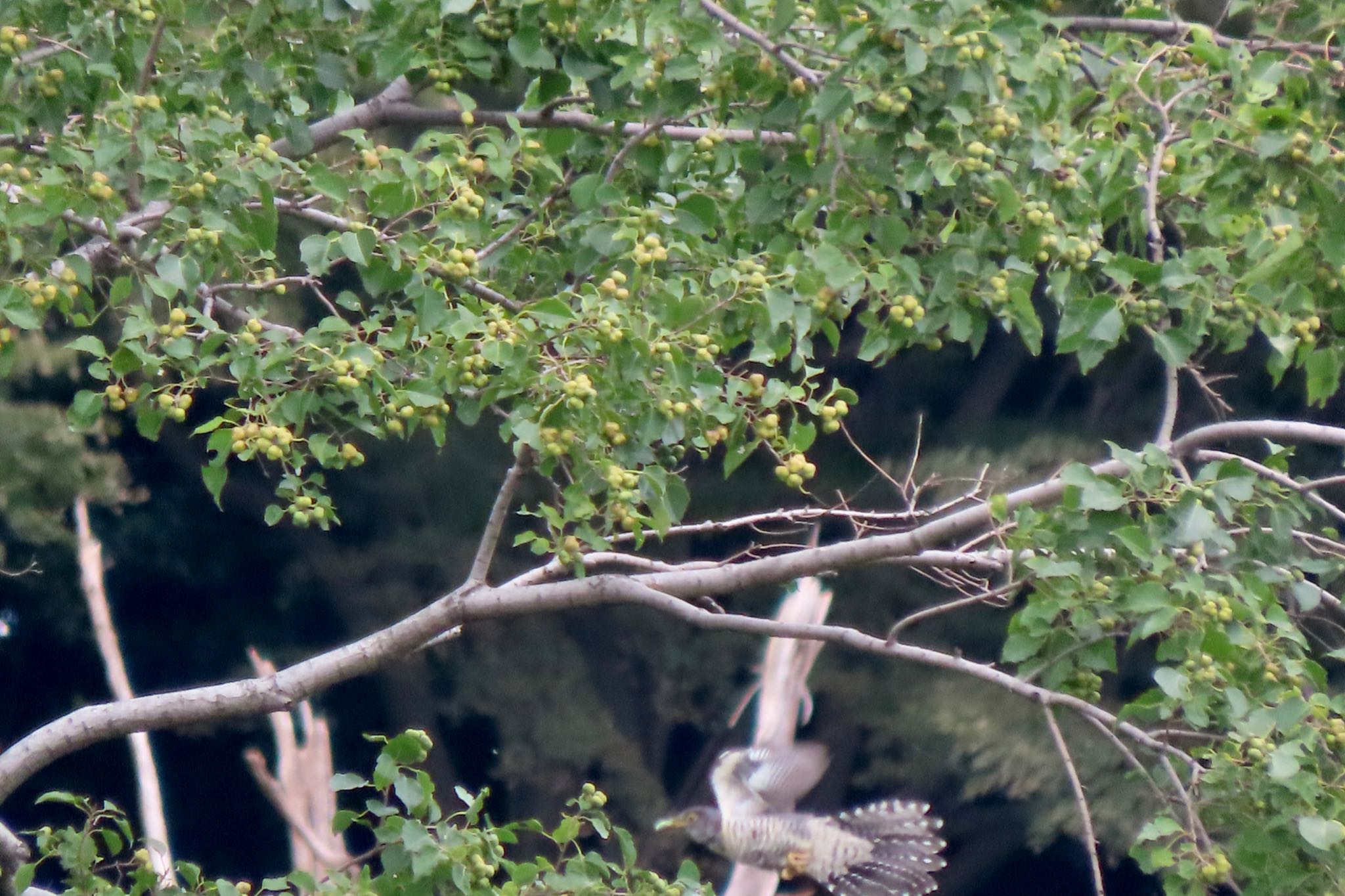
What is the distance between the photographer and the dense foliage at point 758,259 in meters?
2.08

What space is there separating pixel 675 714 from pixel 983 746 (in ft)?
8.15

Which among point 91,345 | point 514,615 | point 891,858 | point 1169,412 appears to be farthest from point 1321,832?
point 891,858

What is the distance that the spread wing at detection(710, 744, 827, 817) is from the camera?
3.77 m

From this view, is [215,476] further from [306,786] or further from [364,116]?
[306,786]

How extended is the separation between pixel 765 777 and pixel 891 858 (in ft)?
2.98

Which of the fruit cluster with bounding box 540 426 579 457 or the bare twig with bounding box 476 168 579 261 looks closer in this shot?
the fruit cluster with bounding box 540 426 579 457

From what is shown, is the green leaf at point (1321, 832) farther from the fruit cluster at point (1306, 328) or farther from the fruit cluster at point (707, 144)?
the fruit cluster at point (707, 144)

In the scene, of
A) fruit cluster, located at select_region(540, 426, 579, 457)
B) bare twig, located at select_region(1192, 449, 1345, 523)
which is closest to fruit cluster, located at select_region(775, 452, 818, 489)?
fruit cluster, located at select_region(540, 426, 579, 457)

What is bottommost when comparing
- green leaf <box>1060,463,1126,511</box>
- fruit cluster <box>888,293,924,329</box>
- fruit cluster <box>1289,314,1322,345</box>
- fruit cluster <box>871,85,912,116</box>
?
green leaf <box>1060,463,1126,511</box>

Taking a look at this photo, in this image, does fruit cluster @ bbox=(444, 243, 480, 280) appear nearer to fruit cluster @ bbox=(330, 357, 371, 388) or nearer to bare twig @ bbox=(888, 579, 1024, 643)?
fruit cluster @ bbox=(330, 357, 371, 388)

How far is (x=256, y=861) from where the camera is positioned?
10.8 metres

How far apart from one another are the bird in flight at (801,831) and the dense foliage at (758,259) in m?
→ 1.49

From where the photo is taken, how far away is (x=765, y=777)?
152 inches

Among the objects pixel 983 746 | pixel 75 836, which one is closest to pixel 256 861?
pixel 983 746
